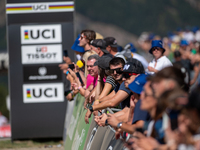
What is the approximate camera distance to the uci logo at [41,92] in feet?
31.8

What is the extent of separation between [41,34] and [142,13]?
6232 centimetres

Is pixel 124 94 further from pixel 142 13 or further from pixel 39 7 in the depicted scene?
pixel 142 13

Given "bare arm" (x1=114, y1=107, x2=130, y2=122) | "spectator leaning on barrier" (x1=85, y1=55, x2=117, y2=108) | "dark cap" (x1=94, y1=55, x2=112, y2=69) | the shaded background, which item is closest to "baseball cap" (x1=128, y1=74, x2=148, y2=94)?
"bare arm" (x1=114, y1=107, x2=130, y2=122)

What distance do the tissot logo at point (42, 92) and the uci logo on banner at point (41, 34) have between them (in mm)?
1109

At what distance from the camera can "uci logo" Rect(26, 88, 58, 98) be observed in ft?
31.8

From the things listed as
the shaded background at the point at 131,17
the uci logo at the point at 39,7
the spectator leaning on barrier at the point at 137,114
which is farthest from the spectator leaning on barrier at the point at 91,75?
the shaded background at the point at 131,17

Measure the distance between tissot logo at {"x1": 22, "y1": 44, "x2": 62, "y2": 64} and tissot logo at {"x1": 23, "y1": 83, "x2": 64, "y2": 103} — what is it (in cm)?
61

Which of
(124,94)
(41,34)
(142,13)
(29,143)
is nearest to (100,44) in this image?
(124,94)

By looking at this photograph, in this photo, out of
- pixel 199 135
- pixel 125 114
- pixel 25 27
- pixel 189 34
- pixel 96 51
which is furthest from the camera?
pixel 189 34

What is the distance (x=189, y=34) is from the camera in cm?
1969

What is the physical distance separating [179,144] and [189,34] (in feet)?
59.2

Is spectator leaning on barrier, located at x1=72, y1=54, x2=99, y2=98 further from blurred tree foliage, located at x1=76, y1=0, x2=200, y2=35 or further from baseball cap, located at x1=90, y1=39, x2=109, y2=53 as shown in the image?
blurred tree foliage, located at x1=76, y1=0, x2=200, y2=35

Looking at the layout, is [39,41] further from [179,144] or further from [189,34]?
[189,34]

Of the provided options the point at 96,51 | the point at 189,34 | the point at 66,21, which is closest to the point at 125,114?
the point at 96,51
